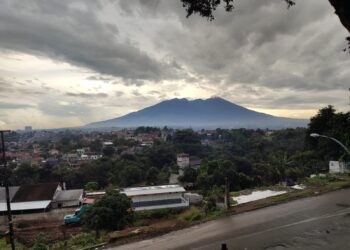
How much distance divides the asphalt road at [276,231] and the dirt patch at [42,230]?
34.8 feet

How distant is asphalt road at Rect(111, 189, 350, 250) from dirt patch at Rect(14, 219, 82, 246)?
418 inches

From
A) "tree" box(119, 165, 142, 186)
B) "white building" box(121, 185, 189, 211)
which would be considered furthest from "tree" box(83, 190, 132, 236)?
"tree" box(119, 165, 142, 186)

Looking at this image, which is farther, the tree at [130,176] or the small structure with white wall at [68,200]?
the tree at [130,176]

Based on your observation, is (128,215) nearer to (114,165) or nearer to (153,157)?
(114,165)

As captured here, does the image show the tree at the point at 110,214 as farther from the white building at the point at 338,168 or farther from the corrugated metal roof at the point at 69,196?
the corrugated metal roof at the point at 69,196

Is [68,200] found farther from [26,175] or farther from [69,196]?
[26,175]

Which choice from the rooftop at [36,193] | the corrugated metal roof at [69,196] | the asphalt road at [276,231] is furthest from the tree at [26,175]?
the asphalt road at [276,231]

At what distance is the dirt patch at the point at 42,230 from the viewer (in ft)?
69.6

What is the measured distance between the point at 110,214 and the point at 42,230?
11.1m

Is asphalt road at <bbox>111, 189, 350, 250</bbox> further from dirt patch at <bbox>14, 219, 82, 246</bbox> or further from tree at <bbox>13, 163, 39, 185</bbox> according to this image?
tree at <bbox>13, 163, 39, 185</bbox>

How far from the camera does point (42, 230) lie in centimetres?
2452

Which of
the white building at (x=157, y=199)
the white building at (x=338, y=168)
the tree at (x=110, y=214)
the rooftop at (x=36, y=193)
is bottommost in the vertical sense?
the rooftop at (x=36, y=193)

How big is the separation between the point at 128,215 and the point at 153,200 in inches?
368

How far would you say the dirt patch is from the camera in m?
21.2
